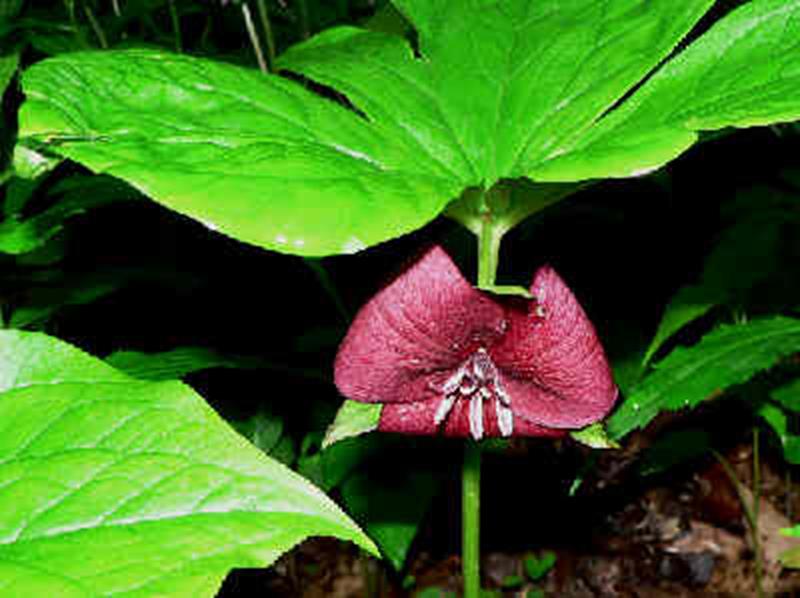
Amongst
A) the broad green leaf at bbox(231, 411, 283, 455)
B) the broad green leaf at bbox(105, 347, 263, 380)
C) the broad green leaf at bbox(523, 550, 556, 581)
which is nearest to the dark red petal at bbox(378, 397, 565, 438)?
the broad green leaf at bbox(105, 347, 263, 380)

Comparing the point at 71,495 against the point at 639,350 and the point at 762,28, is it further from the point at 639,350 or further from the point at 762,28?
the point at 639,350

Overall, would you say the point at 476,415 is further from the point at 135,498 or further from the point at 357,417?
the point at 135,498

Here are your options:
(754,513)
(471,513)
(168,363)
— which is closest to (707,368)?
(471,513)

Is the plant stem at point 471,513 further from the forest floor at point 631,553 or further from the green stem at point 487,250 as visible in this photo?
the forest floor at point 631,553

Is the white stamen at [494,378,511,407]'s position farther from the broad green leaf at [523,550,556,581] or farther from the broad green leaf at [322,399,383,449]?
the broad green leaf at [523,550,556,581]

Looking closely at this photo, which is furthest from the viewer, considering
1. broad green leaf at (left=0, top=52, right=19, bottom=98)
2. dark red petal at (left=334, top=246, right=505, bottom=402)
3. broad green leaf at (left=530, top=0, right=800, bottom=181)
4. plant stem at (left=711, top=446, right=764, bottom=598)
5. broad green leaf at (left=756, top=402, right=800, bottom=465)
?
plant stem at (left=711, top=446, right=764, bottom=598)
